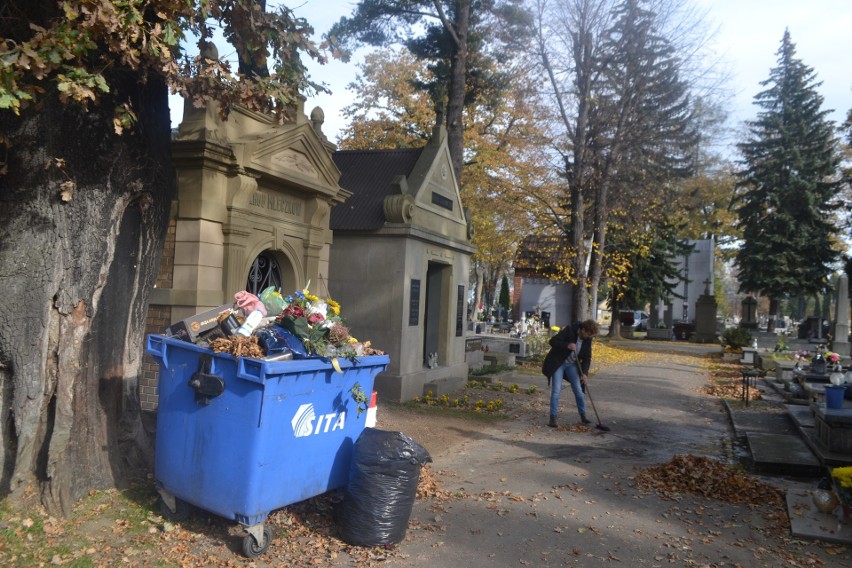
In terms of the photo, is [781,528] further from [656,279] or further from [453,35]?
[656,279]

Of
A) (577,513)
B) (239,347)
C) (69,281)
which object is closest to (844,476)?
(577,513)

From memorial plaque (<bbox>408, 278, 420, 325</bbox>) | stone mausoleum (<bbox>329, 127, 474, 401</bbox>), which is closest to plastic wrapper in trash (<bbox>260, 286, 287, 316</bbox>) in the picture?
stone mausoleum (<bbox>329, 127, 474, 401</bbox>)

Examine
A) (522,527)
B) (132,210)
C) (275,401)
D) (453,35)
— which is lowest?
(522,527)

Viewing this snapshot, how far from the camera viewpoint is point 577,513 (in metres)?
5.94

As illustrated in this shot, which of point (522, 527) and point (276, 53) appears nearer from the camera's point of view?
point (522, 527)

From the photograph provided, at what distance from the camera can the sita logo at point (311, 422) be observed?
4.70 metres

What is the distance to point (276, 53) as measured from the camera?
633cm

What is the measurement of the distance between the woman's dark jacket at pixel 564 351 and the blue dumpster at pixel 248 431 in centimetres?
538

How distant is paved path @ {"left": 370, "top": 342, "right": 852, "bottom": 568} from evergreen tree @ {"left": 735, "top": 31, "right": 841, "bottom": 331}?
95.9 ft

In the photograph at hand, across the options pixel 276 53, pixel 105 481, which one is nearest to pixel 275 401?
pixel 105 481

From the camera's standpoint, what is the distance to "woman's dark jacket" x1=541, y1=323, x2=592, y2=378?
995cm

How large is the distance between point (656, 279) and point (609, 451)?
3193 centimetres

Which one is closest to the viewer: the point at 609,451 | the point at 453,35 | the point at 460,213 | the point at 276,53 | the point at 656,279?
the point at 276,53

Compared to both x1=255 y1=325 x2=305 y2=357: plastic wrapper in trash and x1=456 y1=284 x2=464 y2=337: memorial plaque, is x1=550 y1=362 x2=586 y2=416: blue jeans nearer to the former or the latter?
x1=456 y1=284 x2=464 y2=337: memorial plaque
